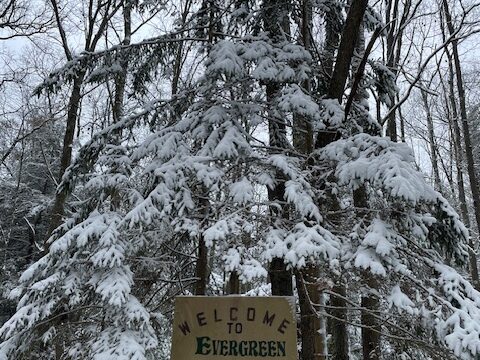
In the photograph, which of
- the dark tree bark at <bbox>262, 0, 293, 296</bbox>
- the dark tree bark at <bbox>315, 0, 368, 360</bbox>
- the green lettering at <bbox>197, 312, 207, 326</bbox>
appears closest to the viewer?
the green lettering at <bbox>197, 312, 207, 326</bbox>

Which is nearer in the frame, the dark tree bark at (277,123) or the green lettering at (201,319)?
the green lettering at (201,319)

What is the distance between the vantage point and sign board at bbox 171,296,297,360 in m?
2.70

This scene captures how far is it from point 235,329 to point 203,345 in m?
0.24

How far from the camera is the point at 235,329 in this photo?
2760 mm

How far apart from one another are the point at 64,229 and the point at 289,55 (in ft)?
9.83

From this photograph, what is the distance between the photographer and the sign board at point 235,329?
270 cm

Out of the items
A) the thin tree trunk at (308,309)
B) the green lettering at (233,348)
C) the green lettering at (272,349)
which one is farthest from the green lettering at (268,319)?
the thin tree trunk at (308,309)

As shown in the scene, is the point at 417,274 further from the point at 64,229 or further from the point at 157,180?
the point at 64,229

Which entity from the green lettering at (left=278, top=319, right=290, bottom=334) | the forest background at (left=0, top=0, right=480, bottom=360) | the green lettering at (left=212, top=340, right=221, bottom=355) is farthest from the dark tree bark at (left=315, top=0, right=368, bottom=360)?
the green lettering at (left=212, top=340, right=221, bottom=355)

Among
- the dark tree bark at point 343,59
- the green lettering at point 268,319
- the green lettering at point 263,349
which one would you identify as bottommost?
the green lettering at point 263,349

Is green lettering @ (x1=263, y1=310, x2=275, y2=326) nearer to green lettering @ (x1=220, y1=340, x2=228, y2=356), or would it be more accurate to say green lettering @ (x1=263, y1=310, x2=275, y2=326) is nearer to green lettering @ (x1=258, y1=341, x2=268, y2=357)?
green lettering @ (x1=258, y1=341, x2=268, y2=357)

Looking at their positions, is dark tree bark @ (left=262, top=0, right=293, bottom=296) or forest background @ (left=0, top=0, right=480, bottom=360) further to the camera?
dark tree bark @ (left=262, top=0, right=293, bottom=296)

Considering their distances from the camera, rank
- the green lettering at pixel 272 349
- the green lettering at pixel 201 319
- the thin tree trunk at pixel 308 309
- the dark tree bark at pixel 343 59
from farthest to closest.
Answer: the dark tree bark at pixel 343 59
the thin tree trunk at pixel 308 309
the green lettering at pixel 201 319
the green lettering at pixel 272 349

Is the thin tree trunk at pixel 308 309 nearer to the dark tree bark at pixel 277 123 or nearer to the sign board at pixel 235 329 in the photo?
the dark tree bark at pixel 277 123
